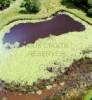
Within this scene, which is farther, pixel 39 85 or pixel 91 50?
pixel 91 50

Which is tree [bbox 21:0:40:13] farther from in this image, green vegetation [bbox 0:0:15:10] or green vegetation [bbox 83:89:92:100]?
green vegetation [bbox 83:89:92:100]

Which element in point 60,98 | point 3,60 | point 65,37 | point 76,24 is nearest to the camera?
point 60,98

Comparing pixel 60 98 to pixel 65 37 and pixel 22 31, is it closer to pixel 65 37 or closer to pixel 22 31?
pixel 65 37

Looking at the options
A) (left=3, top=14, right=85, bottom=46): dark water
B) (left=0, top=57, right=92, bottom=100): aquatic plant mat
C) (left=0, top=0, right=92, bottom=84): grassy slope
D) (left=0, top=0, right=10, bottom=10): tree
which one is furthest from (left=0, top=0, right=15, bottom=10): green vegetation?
(left=0, top=57, right=92, bottom=100): aquatic plant mat

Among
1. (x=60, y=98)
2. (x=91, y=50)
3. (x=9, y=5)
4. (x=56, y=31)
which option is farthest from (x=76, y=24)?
(x=60, y=98)

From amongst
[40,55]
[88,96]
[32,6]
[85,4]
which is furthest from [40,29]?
[88,96]
